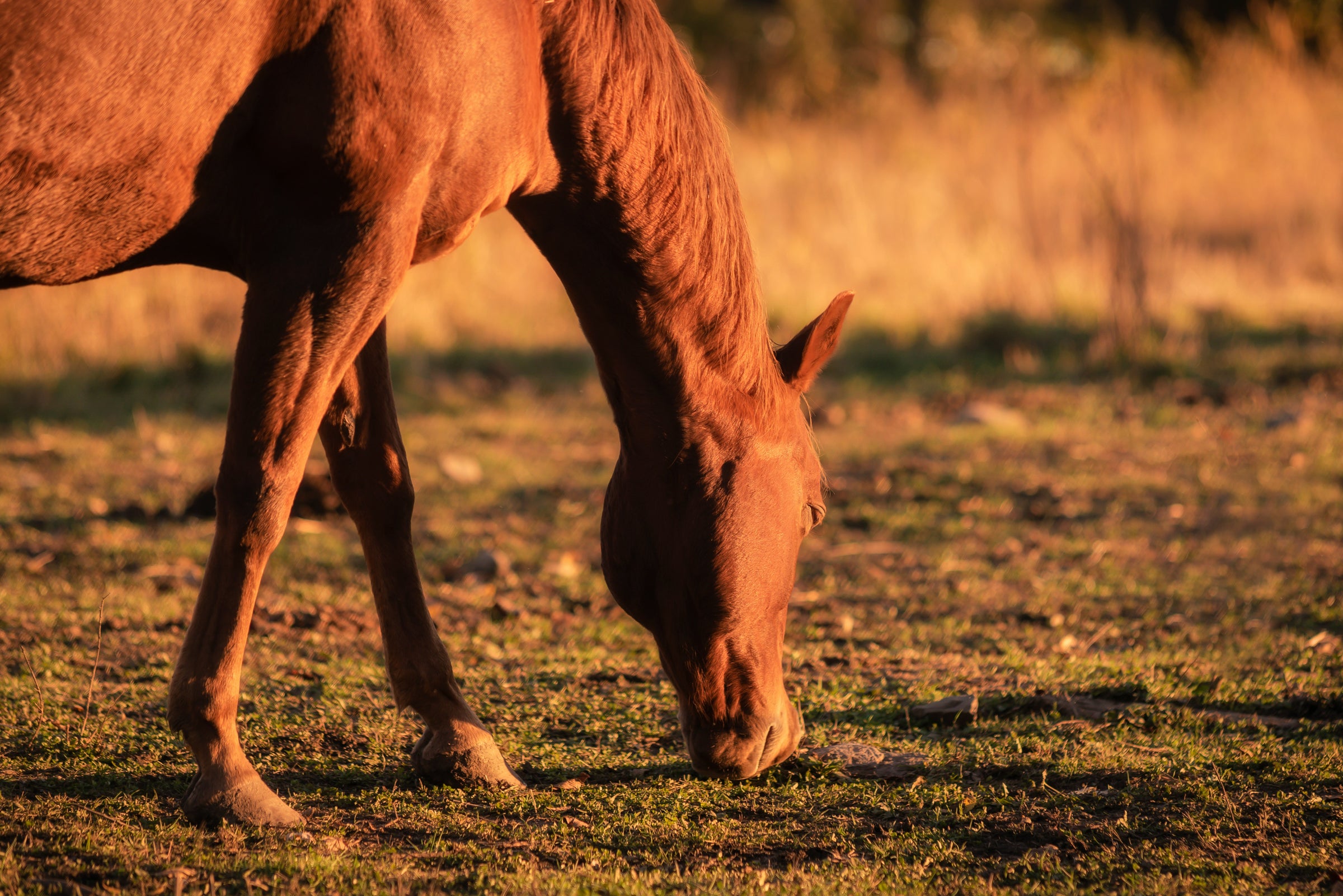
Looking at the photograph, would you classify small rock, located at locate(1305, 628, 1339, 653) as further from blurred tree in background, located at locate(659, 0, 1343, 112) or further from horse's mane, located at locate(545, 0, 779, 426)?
blurred tree in background, located at locate(659, 0, 1343, 112)

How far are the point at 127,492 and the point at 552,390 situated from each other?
10.4 feet

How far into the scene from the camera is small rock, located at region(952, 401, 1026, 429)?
7219mm

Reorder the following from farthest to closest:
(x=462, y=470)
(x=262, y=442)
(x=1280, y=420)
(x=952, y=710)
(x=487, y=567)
A: (x=1280, y=420) → (x=462, y=470) → (x=487, y=567) → (x=952, y=710) → (x=262, y=442)

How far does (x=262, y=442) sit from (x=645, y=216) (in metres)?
0.93

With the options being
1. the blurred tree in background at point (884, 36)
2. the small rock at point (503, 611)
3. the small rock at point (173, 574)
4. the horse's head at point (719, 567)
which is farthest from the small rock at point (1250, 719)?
the blurred tree in background at point (884, 36)

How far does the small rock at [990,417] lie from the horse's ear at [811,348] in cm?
447

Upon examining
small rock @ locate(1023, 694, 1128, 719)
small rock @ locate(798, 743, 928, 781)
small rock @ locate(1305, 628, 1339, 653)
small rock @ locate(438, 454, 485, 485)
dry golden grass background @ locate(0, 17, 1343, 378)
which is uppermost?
dry golden grass background @ locate(0, 17, 1343, 378)

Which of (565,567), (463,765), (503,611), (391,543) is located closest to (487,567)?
(565,567)

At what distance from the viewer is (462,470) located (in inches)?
245

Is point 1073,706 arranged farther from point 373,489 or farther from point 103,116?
point 103,116

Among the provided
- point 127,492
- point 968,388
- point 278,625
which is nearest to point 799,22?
point 968,388

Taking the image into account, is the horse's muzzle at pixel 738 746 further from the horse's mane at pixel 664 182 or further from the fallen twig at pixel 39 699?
the fallen twig at pixel 39 699

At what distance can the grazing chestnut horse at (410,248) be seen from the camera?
221 centimetres

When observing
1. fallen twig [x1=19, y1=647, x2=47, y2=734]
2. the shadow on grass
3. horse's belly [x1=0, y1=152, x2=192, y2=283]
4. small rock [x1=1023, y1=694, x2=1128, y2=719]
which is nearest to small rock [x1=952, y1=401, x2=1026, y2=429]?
the shadow on grass
